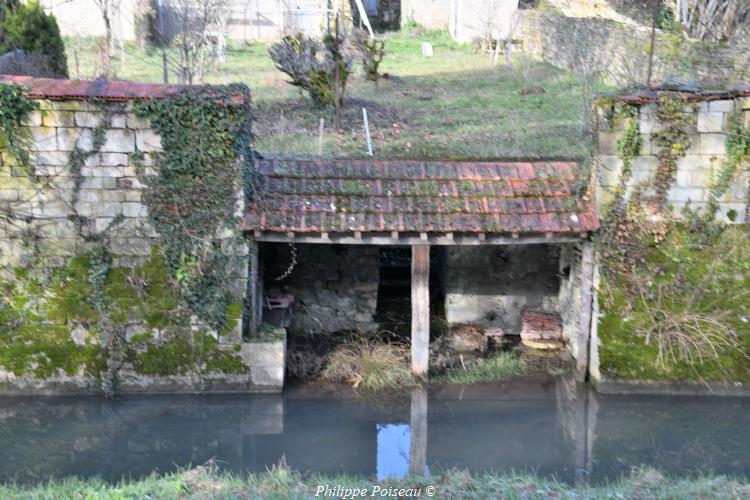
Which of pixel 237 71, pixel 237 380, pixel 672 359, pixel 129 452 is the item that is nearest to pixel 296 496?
pixel 129 452

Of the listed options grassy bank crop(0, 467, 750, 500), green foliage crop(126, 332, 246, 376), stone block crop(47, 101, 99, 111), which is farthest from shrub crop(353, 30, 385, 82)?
grassy bank crop(0, 467, 750, 500)

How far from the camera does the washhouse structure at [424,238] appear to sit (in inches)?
370

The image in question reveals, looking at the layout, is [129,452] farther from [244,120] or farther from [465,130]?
[465,130]

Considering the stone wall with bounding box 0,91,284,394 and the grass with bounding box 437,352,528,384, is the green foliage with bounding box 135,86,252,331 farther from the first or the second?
the grass with bounding box 437,352,528,384

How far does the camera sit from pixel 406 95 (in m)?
17.4

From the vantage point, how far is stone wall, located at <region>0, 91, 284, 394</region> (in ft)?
29.7

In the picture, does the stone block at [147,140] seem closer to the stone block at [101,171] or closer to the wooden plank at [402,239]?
the stone block at [101,171]

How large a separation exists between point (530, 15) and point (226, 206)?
15292mm

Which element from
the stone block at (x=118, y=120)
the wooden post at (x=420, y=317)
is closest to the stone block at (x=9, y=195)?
the stone block at (x=118, y=120)

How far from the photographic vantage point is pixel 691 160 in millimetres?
9344

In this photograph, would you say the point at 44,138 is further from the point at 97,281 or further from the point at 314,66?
the point at 314,66

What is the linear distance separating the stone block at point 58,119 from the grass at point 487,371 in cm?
567

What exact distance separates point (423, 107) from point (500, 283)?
5.97 metres

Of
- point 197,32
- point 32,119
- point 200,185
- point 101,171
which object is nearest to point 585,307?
point 200,185
